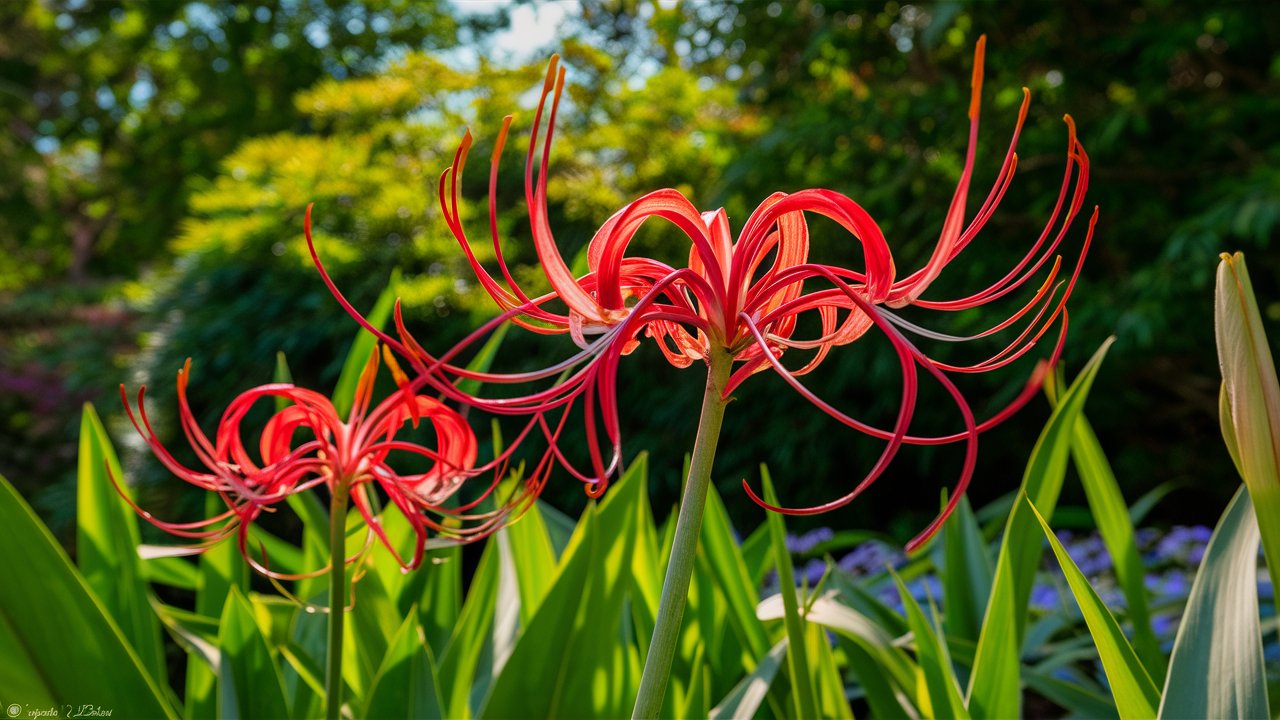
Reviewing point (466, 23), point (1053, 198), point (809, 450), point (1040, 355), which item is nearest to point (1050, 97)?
point (1053, 198)

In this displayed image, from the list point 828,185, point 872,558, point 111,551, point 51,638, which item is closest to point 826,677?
point 51,638

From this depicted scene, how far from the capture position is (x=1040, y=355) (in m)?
3.32

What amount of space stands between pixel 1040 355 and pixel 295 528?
289 centimetres

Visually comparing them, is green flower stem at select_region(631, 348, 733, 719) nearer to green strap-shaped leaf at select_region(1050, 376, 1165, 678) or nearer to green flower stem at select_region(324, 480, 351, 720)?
green flower stem at select_region(324, 480, 351, 720)

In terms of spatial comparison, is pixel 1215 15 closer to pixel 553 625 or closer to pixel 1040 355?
pixel 1040 355

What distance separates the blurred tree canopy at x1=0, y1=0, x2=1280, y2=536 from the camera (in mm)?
3184

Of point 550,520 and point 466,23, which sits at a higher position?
Result: point 466,23

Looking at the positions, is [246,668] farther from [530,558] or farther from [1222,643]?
[1222,643]

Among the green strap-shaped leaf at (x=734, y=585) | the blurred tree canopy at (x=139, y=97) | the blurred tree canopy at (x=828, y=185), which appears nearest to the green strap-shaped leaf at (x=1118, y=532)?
the green strap-shaped leaf at (x=734, y=585)

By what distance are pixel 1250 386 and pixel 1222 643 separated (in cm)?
33

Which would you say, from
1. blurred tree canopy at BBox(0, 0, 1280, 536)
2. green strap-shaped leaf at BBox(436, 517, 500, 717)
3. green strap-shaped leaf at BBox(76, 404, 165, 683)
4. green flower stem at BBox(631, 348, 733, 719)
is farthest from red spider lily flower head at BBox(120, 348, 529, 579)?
blurred tree canopy at BBox(0, 0, 1280, 536)

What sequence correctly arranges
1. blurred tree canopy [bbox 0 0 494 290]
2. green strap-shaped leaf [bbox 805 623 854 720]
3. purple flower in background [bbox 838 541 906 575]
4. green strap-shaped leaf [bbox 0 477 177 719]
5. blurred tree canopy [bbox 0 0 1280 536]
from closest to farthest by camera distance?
green strap-shaped leaf [bbox 0 477 177 719], green strap-shaped leaf [bbox 805 623 854 720], purple flower in background [bbox 838 541 906 575], blurred tree canopy [bbox 0 0 1280 536], blurred tree canopy [bbox 0 0 494 290]

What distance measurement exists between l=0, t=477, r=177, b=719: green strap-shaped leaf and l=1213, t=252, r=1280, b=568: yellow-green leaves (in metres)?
0.87

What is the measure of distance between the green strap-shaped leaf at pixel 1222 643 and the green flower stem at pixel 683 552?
478 millimetres
